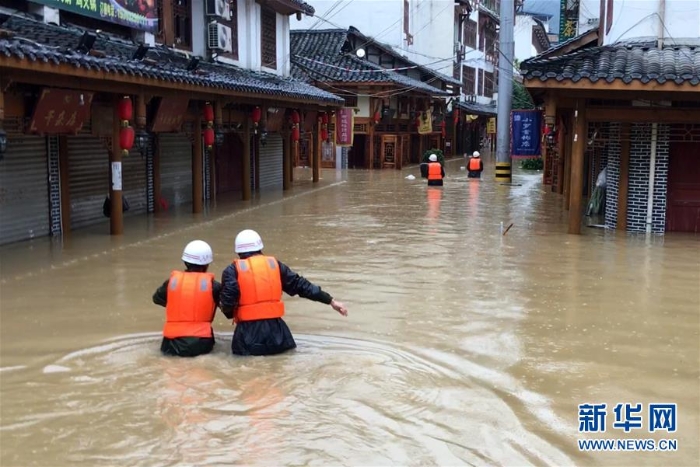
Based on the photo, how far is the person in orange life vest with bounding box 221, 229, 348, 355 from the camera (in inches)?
281

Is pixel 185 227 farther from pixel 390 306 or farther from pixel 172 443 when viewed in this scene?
pixel 172 443

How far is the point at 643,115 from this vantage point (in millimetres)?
14102

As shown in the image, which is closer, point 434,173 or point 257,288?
point 257,288

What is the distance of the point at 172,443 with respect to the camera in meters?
5.39

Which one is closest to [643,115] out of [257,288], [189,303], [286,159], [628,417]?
[628,417]

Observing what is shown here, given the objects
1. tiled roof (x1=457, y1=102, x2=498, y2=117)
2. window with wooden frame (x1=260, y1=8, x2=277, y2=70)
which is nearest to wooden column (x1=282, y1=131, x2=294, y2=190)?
window with wooden frame (x1=260, y1=8, x2=277, y2=70)

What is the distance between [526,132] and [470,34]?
3430cm

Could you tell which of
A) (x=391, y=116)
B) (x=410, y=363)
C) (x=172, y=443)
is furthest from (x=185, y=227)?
(x=391, y=116)

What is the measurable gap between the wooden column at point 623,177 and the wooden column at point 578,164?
38.2 inches

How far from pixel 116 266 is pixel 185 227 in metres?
4.42

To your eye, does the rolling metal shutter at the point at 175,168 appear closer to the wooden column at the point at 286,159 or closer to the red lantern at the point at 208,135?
the red lantern at the point at 208,135

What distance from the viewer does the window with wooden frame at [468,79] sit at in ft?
188

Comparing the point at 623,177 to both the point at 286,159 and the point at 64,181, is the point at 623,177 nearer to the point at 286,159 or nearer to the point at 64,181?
the point at 64,181

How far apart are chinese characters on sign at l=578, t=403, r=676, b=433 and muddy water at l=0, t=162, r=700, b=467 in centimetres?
10
